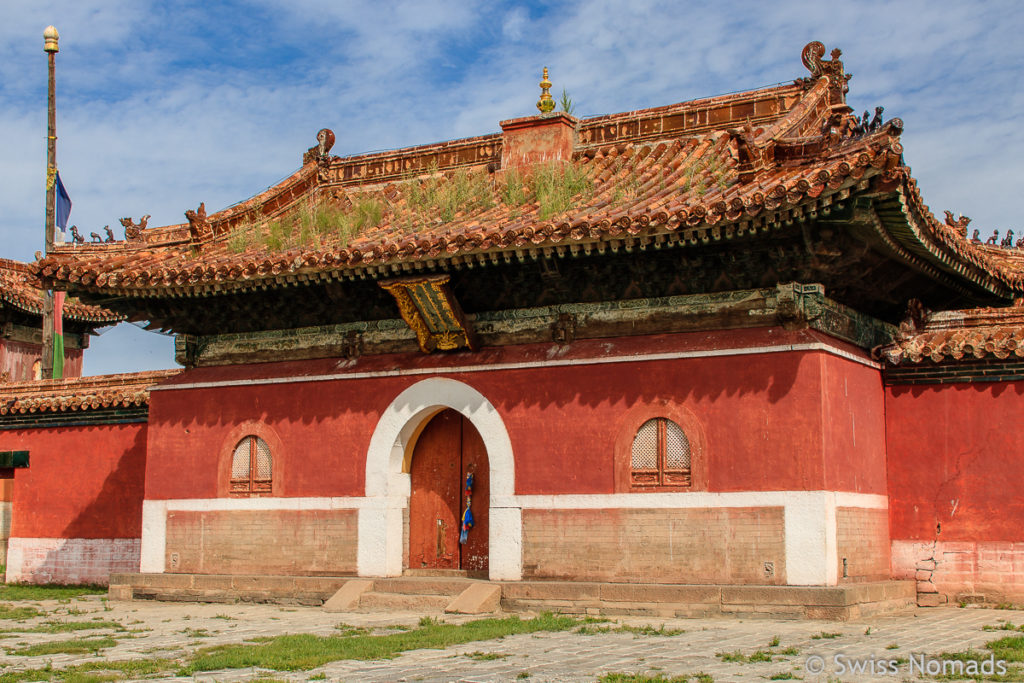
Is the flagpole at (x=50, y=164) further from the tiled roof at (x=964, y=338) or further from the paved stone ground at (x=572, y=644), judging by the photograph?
the tiled roof at (x=964, y=338)

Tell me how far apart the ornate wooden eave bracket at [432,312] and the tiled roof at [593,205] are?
276mm

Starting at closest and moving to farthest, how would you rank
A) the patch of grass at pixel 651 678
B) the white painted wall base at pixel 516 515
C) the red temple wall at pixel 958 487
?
the patch of grass at pixel 651 678, the white painted wall base at pixel 516 515, the red temple wall at pixel 958 487

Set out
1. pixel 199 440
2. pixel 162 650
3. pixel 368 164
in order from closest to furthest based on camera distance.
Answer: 1. pixel 162 650
2. pixel 199 440
3. pixel 368 164

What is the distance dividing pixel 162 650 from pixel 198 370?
5.98 m

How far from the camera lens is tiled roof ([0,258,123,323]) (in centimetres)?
2355

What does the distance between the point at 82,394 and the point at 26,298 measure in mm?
8258

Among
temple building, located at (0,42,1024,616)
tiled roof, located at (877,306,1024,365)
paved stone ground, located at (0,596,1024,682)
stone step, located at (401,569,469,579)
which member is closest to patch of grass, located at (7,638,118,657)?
paved stone ground, located at (0,596,1024,682)

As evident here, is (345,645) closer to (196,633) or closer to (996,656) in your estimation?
(196,633)

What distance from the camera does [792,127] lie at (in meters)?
12.6

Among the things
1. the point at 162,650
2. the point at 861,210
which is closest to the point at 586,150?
the point at 861,210

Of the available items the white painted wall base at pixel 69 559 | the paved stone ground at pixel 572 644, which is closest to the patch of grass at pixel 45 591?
the white painted wall base at pixel 69 559

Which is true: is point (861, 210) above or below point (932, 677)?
above

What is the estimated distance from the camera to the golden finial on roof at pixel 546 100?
→ 583 inches

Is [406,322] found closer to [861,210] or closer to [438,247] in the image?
[438,247]
